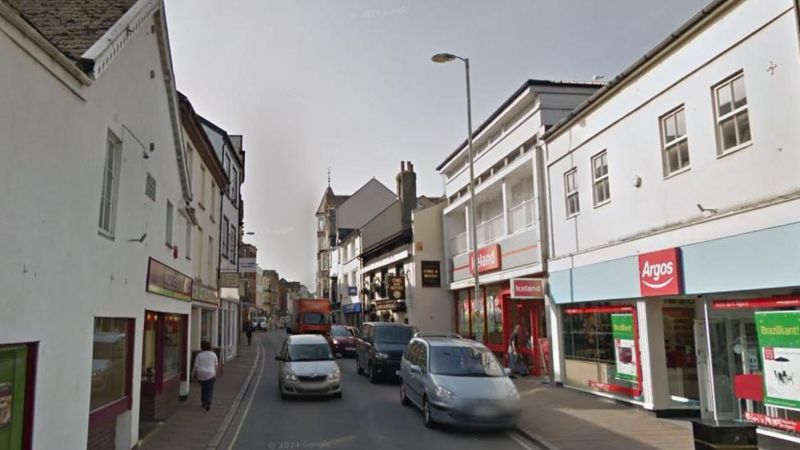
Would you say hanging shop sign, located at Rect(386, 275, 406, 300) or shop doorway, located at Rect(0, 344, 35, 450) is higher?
hanging shop sign, located at Rect(386, 275, 406, 300)

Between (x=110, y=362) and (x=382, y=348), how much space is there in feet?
38.0

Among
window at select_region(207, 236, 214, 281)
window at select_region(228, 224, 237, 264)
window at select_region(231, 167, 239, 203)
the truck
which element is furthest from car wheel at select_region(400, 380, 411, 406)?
the truck

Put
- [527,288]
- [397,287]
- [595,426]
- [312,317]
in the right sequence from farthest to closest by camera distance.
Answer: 1. [312,317]
2. [397,287]
3. [527,288]
4. [595,426]

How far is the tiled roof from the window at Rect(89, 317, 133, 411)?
11.9 feet

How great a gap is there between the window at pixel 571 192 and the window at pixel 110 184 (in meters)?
11.6

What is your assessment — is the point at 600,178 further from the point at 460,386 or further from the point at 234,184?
the point at 234,184

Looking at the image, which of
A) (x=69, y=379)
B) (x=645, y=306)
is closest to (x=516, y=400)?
(x=645, y=306)

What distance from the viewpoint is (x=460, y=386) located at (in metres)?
11.6

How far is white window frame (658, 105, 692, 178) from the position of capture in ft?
38.8

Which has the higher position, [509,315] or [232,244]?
[232,244]

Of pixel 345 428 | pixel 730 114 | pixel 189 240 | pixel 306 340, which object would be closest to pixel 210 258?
pixel 189 240

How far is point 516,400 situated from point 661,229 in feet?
15.1

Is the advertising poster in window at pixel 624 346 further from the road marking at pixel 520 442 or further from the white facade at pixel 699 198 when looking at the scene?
the road marking at pixel 520 442

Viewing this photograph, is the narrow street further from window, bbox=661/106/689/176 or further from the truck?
the truck
